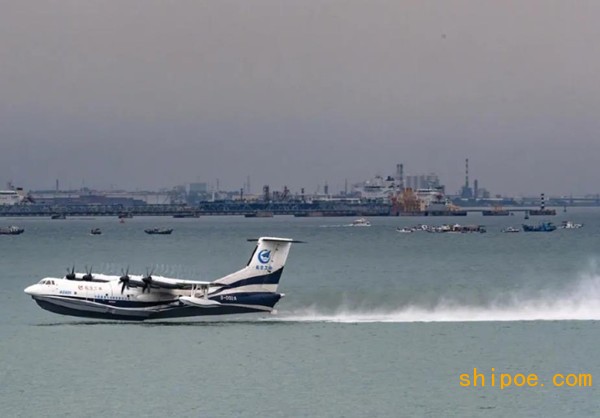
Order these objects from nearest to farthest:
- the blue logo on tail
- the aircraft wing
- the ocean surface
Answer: the ocean surface, the aircraft wing, the blue logo on tail

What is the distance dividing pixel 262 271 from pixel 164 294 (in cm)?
594

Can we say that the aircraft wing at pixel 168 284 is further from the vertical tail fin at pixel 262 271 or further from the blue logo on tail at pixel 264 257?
the blue logo on tail at pixel 264 257

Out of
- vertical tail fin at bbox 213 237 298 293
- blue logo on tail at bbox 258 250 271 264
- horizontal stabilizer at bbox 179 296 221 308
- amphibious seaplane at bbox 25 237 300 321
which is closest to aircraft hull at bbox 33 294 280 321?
amphibious seaplane at bbox 25 237 300 321

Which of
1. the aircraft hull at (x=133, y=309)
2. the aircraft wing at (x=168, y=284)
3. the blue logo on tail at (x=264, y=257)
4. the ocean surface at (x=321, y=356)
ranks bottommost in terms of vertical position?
the ocean surface at (x=321, y=356)

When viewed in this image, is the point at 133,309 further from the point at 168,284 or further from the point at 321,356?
the point at 321,356

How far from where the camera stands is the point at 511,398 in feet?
165

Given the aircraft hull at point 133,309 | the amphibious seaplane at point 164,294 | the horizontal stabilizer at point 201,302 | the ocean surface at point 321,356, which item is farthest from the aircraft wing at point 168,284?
the ocean surface at point 321,356

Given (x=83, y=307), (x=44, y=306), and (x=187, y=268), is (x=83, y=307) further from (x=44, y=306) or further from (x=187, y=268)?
(x=187, y=268)

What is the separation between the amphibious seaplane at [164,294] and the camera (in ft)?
227

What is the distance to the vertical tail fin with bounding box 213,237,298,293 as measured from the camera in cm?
6938

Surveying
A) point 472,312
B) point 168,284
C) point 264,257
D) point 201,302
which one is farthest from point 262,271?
point 472,312

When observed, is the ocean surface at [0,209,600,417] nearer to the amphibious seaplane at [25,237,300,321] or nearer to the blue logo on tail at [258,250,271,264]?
the amphibious seaplane at [25,237,300,321]

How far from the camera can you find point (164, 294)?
6988 cm

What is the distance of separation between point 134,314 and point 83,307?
3.04m
